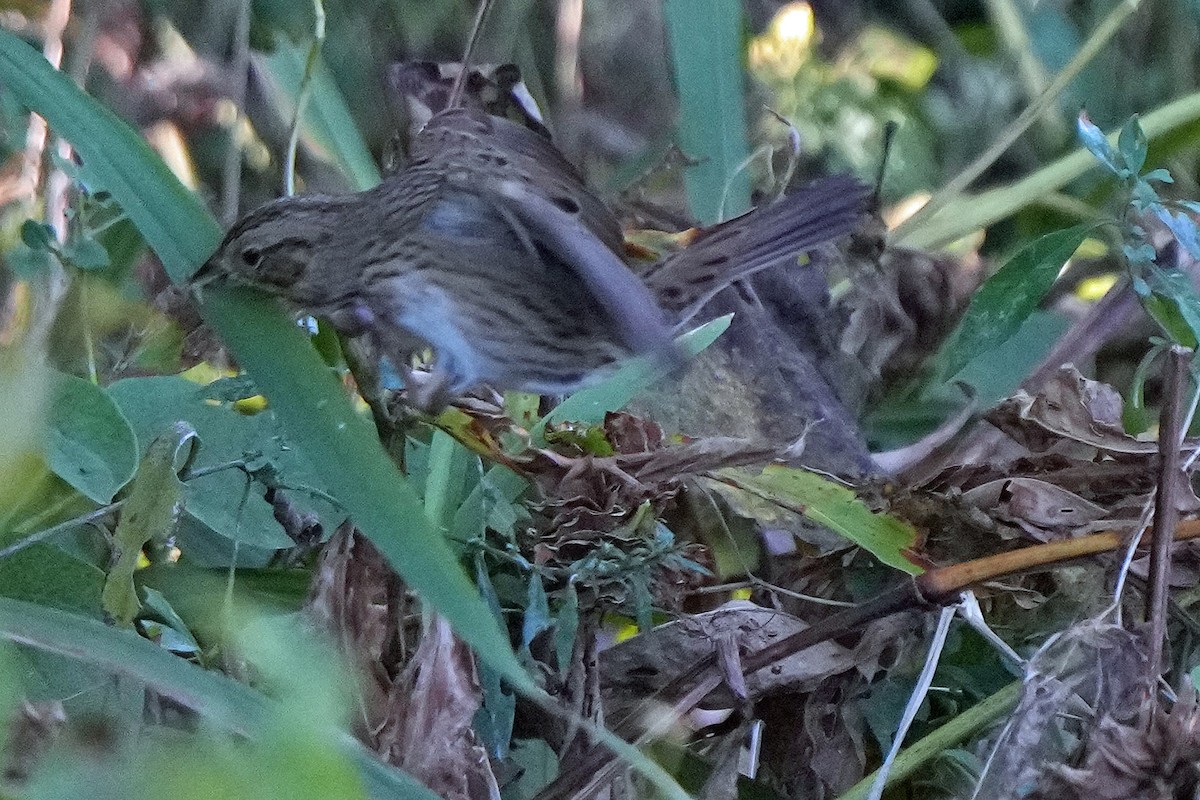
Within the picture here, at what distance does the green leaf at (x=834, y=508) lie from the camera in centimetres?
116

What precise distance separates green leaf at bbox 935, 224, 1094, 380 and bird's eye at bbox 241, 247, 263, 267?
0.70 m

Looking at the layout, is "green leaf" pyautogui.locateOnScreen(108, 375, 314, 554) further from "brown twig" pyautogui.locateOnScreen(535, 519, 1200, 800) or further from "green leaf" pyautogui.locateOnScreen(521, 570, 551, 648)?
"brown twig" pyautogui.locateOnScreen(535, 519, 1200, 800)

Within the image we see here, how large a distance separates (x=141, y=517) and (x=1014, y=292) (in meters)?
0.80

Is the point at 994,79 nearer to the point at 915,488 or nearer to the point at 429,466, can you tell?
the point at 915,488

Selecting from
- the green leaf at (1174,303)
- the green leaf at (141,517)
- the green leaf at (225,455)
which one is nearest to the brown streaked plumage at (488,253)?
the green leaf at (225,455)

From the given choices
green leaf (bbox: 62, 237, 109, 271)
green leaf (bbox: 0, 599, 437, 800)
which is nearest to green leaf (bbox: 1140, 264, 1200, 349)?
green leaf (bbox: 0, 599, 437, 800)

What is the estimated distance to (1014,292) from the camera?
1235 millimetres

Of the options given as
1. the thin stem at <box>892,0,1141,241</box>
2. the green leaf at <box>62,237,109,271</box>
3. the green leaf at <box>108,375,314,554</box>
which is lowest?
the thin stem at <box>892,0,1141,241</box>

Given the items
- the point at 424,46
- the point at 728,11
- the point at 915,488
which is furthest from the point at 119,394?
the point at 424,46

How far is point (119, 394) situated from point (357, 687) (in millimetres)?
455

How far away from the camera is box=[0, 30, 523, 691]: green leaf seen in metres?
0.90

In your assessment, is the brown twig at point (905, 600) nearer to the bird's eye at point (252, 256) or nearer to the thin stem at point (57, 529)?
the thin stem at point (57, 529)

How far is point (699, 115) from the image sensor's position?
6.76 ft

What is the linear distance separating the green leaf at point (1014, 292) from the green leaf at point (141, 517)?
72cm
